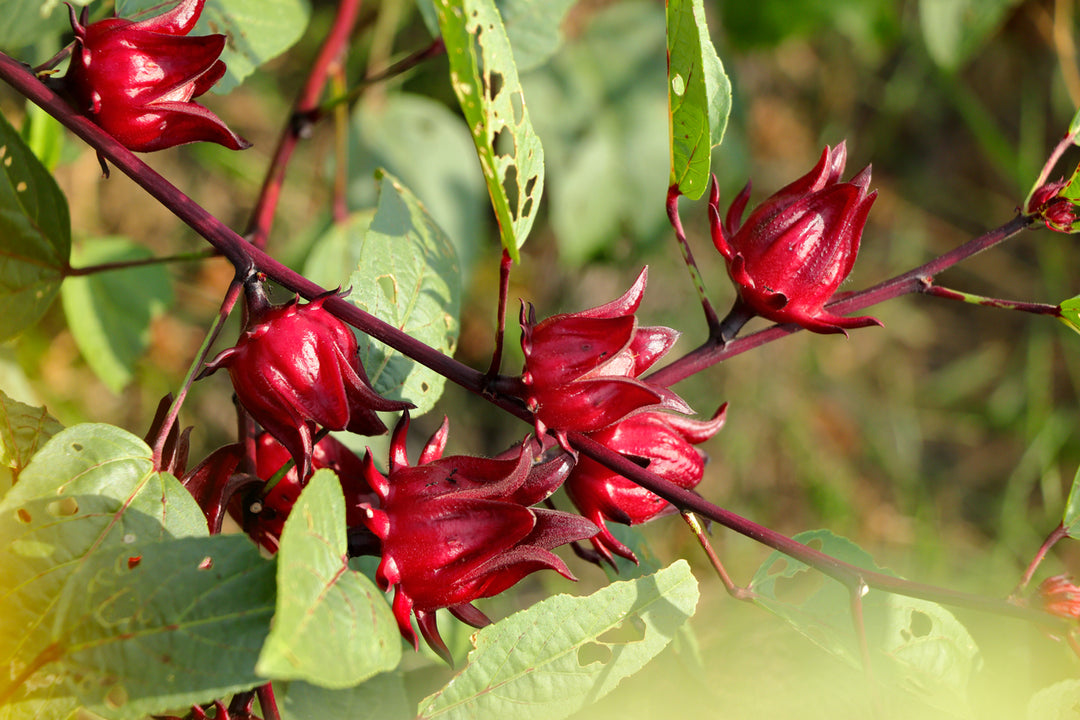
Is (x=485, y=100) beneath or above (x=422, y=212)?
above

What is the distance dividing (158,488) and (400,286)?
Result: 40 cm

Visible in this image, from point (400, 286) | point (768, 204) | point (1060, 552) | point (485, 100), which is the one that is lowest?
point (1060, 552)

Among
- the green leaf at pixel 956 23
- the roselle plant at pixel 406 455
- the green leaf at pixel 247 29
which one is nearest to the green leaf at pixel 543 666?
the roselle plant at pixel 406 455

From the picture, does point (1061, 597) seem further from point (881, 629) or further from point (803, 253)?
point (803, 253)

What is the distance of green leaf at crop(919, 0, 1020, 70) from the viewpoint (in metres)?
2.45

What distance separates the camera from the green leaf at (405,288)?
110cm

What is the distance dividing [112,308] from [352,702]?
1.18 metres

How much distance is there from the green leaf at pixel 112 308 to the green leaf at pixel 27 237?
0.73 metres

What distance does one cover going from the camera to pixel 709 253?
3.32m

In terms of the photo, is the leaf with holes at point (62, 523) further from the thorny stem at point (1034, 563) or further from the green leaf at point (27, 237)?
the thorny stem at point (1034, 563)

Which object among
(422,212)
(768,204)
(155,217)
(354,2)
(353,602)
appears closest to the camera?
(353,602)

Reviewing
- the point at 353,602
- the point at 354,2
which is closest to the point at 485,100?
the point at 353,602

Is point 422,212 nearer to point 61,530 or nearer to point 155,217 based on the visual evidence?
point 61,530

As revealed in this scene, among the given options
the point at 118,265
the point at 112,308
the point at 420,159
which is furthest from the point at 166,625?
the point at 420,159
